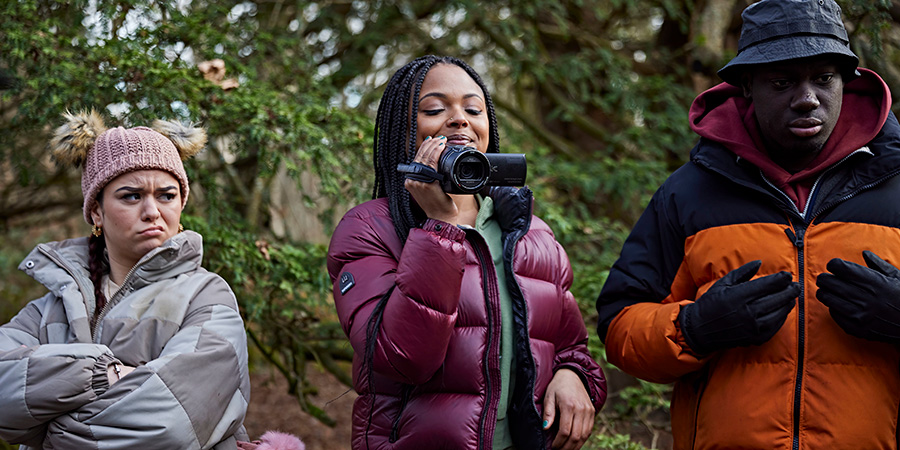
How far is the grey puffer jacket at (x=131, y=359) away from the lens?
2.05 m

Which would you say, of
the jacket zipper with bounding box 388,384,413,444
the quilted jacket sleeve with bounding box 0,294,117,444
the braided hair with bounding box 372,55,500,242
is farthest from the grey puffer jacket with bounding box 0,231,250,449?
the braided hair with bounding box 372,55,500,242

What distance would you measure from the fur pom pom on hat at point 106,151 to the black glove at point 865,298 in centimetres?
202

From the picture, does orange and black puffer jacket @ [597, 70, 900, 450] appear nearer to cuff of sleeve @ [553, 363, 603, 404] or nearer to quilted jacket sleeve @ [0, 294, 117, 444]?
cuff of sleeve @ [553, 363, 603, 404]

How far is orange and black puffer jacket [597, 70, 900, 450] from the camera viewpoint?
2012 mm

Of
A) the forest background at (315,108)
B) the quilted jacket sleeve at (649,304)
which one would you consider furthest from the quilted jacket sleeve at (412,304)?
the forest background at (315,108)

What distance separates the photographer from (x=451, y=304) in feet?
6.64

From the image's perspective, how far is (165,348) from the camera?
7.30ft

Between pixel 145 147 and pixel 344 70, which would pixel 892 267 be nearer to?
pixel 145 147

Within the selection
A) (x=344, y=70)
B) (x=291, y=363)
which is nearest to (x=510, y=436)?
(x=291, y=363)

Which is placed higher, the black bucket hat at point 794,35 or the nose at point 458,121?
the black bucket hat at point 794,35

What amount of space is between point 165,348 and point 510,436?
1050 mm

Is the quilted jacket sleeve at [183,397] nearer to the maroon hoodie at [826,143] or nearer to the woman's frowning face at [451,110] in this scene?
the woman's frowning face at [451,110]

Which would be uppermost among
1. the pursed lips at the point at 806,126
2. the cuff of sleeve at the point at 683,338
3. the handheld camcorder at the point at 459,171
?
the pursed lips at the point at 806,126

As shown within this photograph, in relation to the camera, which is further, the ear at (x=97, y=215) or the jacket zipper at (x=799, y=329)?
the ear at (x=97, y=215)
